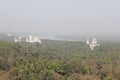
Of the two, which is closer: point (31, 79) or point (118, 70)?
point (31, 79)

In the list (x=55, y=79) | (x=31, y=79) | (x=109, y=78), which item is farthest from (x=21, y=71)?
(x=109, y=78)

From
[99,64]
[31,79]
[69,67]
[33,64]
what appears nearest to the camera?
[31,79]

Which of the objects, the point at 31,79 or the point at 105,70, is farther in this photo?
the point at 105,70

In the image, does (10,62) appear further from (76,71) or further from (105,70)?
(105,70)

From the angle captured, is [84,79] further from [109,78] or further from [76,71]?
[76,71]

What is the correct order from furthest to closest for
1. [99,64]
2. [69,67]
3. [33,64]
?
[99,64] < [69,67] < [33,64]

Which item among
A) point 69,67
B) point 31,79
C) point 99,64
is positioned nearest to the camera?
point 31,79

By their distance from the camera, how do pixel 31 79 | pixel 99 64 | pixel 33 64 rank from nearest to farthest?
1. pixel 31 79
2. pixel 33 64
3. pixel 99 64

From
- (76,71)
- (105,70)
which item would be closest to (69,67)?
(76,71)
